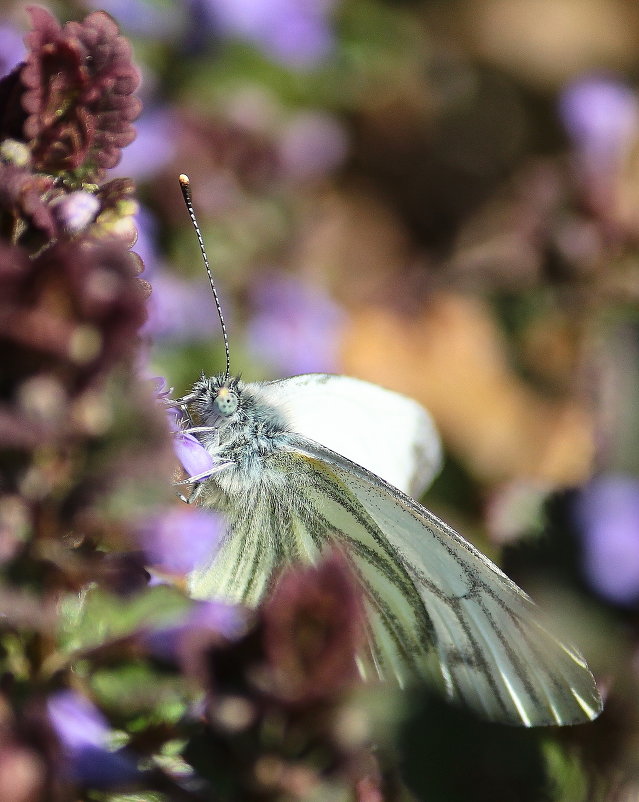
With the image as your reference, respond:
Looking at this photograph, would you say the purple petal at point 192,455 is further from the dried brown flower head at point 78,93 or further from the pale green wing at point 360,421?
the dried brown flower head at point 78,93

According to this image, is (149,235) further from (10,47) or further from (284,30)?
(284,30)

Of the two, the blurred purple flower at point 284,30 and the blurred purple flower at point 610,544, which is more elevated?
the blurred purple flower at point 284,30

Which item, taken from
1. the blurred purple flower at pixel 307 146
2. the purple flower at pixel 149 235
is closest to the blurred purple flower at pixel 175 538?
the purple flower at pixel 149 235

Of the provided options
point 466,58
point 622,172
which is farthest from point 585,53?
point 622,172

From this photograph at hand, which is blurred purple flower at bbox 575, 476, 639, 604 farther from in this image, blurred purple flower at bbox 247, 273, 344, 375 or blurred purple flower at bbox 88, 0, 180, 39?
blurred purple flower at bbox 88, 0, 180, 39

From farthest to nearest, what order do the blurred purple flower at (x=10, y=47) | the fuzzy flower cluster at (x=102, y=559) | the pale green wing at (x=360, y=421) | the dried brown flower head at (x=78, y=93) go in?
the pale green wing at (x=360, y=421), the blurred purple flower at (x=10, y=47), the dried brown flower head at (x=78, y=93), the fuzzy flower cluster at (x=102, y=559)

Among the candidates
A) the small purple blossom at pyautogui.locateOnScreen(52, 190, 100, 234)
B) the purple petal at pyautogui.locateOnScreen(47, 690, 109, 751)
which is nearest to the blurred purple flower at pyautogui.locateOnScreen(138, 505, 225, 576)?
the purple petal at pyautogui.locateOnScreen(47, 690, 109, 751)
